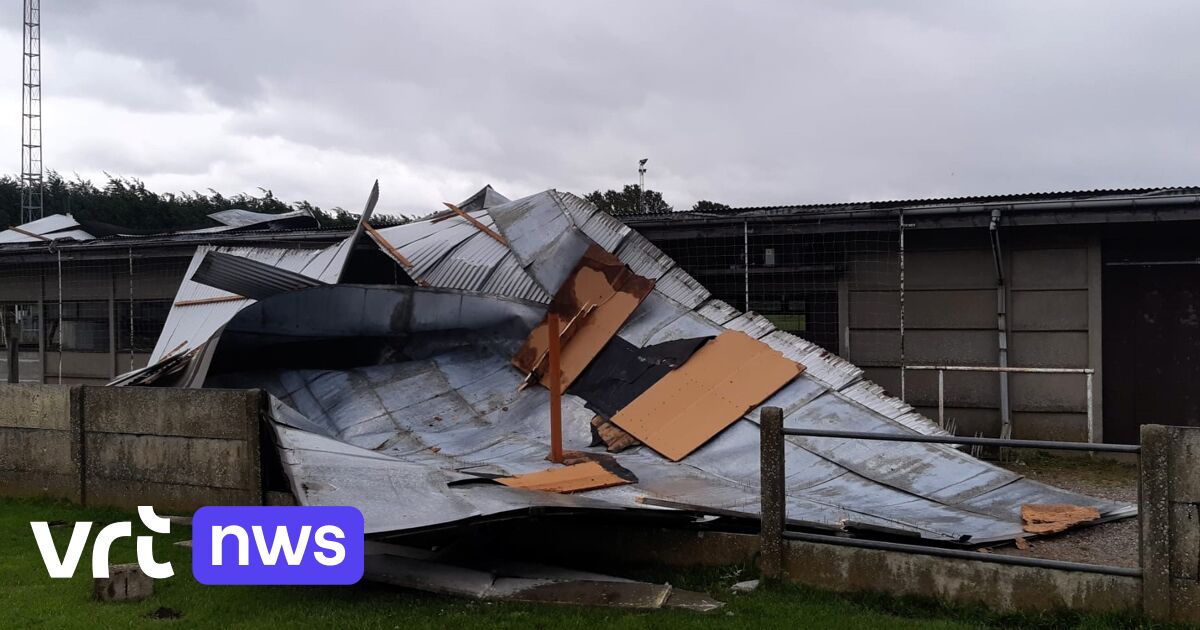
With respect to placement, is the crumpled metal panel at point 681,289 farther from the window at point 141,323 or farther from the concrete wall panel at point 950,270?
the window at point 141,323

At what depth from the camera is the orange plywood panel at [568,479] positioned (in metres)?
6.36

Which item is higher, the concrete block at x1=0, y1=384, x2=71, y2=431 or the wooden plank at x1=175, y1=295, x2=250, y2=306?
the wooden plank at x1=175, y1=295, x2=250, y2=306

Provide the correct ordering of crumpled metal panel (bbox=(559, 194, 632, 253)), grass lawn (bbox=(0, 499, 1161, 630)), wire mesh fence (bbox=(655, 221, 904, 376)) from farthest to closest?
wire mesh fence (bbox=(655, 221, 904, 376))
crumpled metal panel (bbox=(559, 194, 632, 253))
grass lawn (bbox=(0, 499, 1161, 630))

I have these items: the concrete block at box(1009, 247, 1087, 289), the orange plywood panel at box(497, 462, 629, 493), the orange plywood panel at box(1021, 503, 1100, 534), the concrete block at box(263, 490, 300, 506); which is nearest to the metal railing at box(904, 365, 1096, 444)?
the concrete block at box(1009, 247, 1087, 289)

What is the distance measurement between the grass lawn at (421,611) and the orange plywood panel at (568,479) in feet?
2.66

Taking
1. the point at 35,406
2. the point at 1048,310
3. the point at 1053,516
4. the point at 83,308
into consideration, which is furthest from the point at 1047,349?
the point at 83,308

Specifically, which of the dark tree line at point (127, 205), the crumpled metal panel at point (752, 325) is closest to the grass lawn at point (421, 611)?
the crumpled metal panel at point (752, 325)

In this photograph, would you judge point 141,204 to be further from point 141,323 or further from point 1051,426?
point 1051,426

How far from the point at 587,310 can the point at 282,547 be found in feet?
12.5

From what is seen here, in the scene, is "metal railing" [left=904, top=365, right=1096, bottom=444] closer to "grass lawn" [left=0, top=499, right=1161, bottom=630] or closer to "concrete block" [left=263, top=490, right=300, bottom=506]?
"grass lawn" [left=0, top=499, right=1161, bottom=630]

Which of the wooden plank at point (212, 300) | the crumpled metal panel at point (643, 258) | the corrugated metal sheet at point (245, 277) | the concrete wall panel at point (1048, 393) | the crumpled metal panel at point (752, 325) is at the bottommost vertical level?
the concrete wall panel at point (1048, 393)

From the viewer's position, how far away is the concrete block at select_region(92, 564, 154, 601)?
598 cm

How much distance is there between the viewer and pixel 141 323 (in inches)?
613

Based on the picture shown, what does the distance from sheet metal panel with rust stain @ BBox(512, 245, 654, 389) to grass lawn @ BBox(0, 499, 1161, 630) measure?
2.82m
